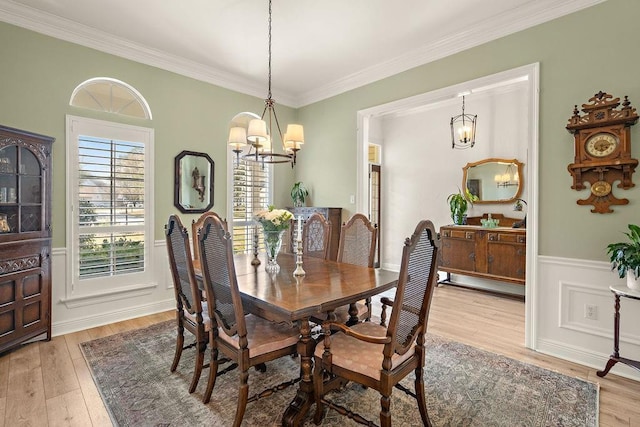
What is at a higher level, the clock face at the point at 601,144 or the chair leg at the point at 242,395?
the clock face at the point at 601,144

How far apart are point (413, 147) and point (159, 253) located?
14.7ft

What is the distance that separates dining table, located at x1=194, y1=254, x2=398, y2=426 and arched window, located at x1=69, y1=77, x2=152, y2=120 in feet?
7.91

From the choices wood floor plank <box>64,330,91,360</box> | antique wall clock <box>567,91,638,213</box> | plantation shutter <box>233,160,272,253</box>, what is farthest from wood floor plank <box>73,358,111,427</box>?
antique wall clock <box>567,91,638,213</box>

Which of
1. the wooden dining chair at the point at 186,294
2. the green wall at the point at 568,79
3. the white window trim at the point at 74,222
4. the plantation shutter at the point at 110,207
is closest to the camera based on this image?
the wooden dining chair at the point at 186,294

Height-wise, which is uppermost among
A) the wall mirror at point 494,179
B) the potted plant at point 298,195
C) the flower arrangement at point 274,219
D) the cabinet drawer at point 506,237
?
the wall mirror at point 494,179

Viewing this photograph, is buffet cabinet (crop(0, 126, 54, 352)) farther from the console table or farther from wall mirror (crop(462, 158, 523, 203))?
wall mirror (crop(462, 158, 523, 203))

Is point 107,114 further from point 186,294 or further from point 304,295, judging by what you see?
point 304,295

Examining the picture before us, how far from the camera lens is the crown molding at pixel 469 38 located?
2.85 metres

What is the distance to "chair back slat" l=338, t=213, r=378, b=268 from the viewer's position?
9.59 ft

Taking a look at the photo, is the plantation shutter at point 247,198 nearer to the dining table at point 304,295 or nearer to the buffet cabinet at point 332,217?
the buffet cabinet at point 332,217

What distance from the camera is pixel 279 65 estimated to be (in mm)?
4188

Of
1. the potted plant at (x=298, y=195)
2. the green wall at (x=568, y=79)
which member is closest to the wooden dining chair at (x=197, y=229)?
the potted plant at (x=298, y=195)

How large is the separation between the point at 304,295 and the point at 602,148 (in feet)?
8.54

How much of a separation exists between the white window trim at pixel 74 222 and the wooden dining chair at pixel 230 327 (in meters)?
2.21
